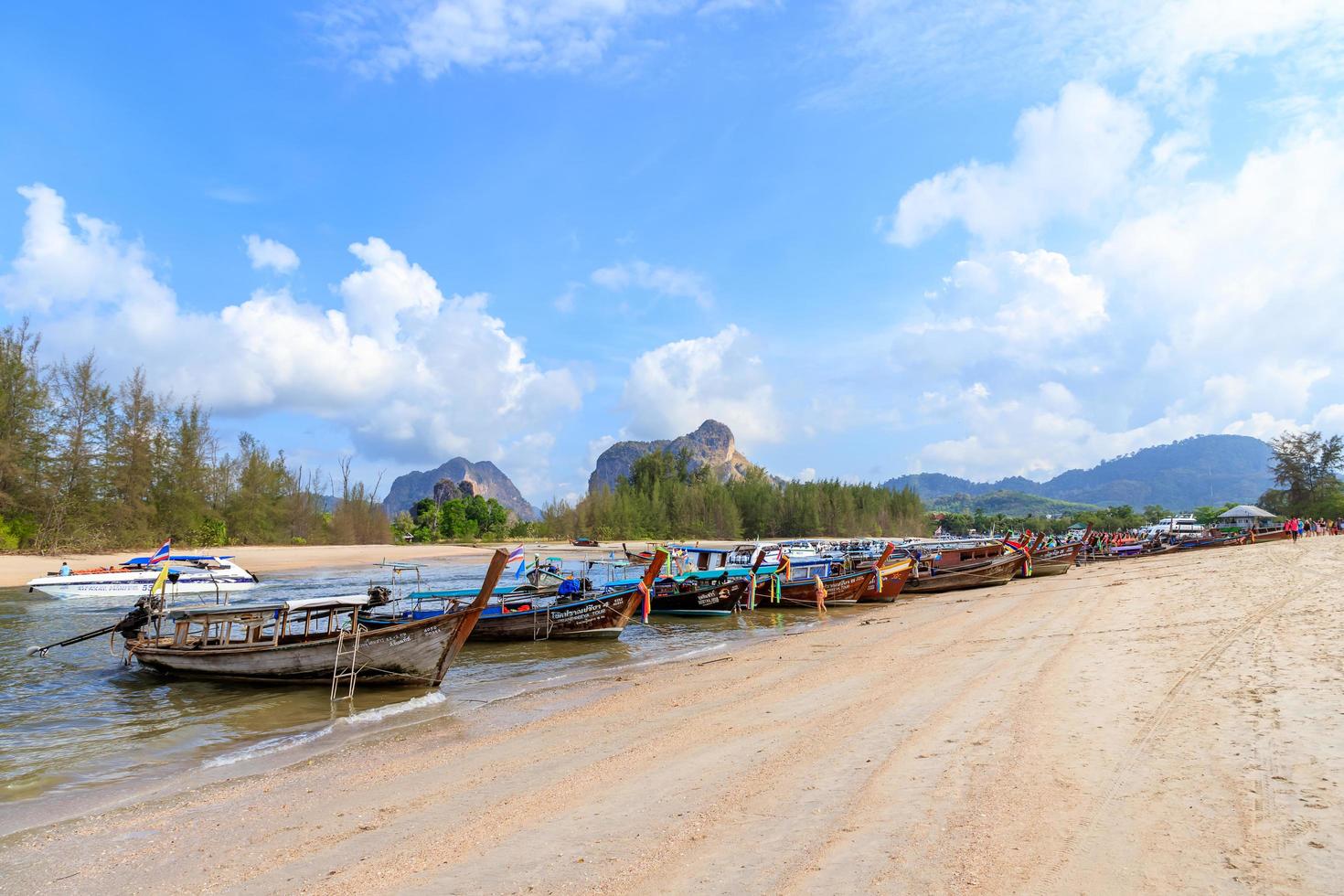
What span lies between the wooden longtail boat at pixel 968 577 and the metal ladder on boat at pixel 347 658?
2486 centimetres

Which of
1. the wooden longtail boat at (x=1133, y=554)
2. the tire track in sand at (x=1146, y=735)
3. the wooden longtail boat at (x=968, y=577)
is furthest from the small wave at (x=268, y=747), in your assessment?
the wooden longtail boat at (x=1133, y=554)

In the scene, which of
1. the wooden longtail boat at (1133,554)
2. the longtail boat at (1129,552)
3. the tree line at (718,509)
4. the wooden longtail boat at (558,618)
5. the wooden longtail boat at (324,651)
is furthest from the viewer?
the tree line at (718,509)

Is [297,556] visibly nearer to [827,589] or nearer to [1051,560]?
[827,589]

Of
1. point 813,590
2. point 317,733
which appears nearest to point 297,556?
point 813,590

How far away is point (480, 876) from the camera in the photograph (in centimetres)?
498

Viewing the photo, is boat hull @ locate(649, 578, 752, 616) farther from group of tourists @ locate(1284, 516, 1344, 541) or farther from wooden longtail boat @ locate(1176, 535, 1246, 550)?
group of tourists @ locate(1284, 516, 1344, 541)

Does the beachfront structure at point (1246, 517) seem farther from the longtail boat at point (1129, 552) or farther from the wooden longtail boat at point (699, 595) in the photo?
the wooden longtail boat at point (699, 595)

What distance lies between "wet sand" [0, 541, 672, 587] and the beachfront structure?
63394mm

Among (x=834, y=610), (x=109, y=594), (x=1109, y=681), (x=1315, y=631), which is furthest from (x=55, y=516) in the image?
(x=1315, y=631)

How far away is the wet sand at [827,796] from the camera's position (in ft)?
15.3

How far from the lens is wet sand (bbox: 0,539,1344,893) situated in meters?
4.68

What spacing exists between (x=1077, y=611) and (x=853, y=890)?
55.3ft

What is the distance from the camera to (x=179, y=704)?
13109 millimetres

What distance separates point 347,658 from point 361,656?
29 cm
